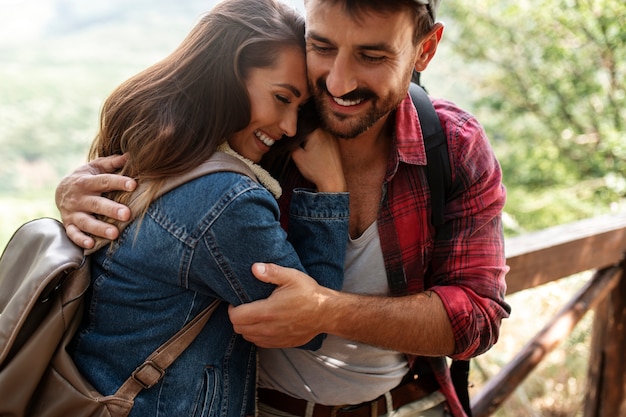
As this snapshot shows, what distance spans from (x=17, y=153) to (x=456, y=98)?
10.0 meters

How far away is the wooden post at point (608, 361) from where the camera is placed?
2975 mm

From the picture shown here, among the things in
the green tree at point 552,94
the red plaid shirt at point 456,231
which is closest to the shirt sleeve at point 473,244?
the red plaid shirt at point 456,231

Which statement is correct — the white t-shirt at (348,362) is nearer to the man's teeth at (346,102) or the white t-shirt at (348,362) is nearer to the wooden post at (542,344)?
the man's teeth at (346,102)

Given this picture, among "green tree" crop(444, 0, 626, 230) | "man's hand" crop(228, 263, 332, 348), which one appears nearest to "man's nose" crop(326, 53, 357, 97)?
"man's hand" crop(228, 263, 332, 348)

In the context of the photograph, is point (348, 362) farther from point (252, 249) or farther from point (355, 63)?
point (355, 63)

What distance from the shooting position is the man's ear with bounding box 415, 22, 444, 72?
5.60 ft

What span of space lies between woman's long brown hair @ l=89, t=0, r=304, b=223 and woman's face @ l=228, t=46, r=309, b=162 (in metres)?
0.02

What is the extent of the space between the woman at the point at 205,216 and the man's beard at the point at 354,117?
69 mm

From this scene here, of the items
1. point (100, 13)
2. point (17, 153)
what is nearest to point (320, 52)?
point (17, 153)

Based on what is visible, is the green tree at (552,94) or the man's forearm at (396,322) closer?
the man's forearm at (396,322)

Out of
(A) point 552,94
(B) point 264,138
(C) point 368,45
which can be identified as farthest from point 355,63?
(A) point 552,94

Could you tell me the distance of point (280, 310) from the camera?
4.41 ft

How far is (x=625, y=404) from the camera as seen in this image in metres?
A: 3.12

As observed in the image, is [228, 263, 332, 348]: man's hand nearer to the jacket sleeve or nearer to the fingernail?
the jacket sleeve
